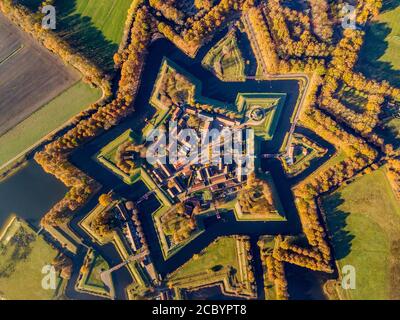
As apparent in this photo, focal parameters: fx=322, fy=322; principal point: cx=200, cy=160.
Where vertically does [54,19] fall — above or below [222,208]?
above

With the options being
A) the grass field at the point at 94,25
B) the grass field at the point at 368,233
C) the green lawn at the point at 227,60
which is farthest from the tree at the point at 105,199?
the grass field at the point at 368,233

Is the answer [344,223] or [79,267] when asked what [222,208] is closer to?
[344,223]

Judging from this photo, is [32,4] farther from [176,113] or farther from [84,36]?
[176,113]

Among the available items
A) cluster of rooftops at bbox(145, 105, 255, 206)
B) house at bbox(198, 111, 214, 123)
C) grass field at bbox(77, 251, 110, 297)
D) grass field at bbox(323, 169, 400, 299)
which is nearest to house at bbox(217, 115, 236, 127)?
cluster of rooftops at bbox(145, 105, 255, 206)

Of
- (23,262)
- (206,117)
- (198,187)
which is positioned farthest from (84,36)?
(23,262)

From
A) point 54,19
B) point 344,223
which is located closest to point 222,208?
point 344,223

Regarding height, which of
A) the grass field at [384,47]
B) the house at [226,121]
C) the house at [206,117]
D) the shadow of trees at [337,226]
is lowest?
the shadow of trees at [337,226]

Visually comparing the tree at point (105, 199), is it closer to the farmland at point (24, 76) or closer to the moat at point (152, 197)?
the moat at point (152, 197)
